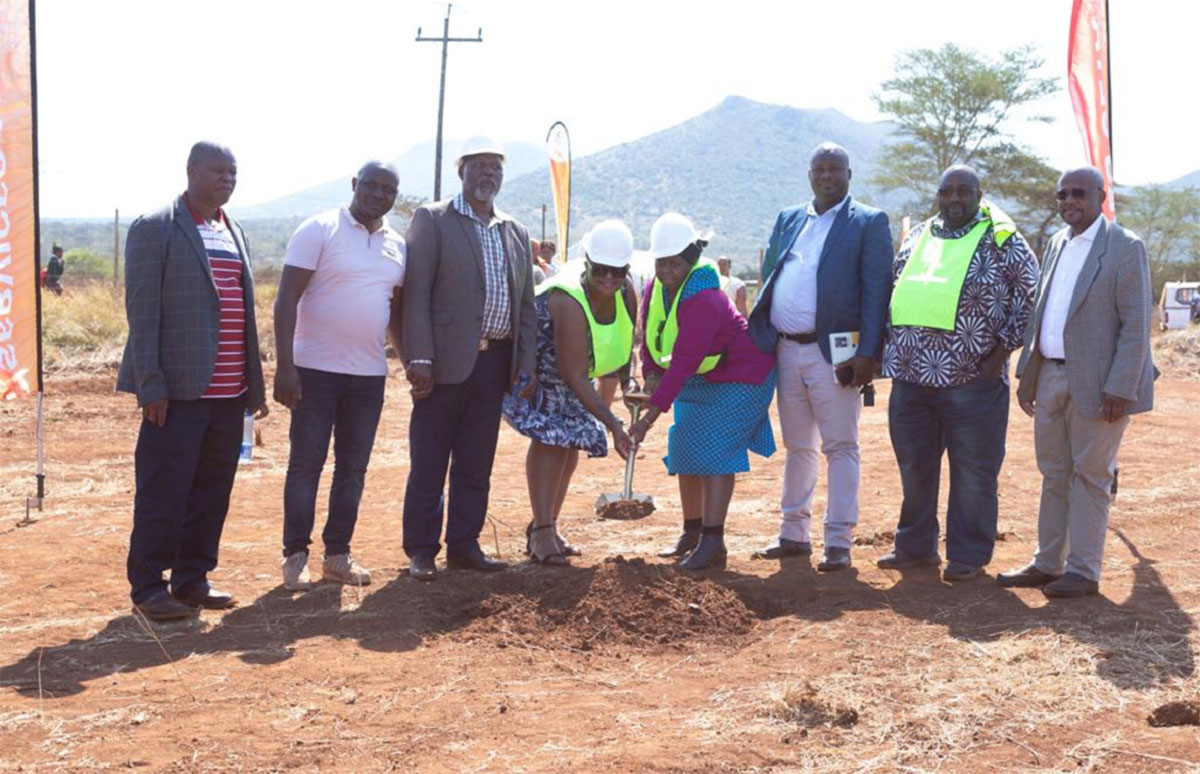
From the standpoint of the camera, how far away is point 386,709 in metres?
4.07

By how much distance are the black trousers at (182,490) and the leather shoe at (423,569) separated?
91 cm

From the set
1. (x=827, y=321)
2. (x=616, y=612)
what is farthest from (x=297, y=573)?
(x=827, y=321)

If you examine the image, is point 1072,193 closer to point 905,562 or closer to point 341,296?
point 905,562

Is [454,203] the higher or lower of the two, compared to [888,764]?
higher

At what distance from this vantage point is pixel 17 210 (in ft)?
23.6

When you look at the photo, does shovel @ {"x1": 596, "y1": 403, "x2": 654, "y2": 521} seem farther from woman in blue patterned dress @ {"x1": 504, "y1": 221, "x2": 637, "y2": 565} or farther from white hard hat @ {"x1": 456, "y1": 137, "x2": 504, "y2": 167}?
white hard hat @ {"x1": 456, "y1": 137, "x2": 504, "y2": 167}

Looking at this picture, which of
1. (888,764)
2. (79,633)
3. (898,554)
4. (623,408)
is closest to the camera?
(888,764)

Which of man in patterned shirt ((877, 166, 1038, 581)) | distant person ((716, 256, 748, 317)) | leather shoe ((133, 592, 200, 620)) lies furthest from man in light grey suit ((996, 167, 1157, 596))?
distant person ((716, 256, 748, 317))

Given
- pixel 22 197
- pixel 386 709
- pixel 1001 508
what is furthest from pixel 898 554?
pixel 22 197

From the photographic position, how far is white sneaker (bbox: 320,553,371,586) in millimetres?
5762

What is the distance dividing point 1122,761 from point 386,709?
2206 mm

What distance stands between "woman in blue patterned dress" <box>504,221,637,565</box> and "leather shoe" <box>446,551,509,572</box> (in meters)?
0.26

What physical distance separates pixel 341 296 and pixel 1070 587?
3352mm

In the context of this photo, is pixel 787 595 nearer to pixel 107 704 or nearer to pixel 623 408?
pixel 107 704
